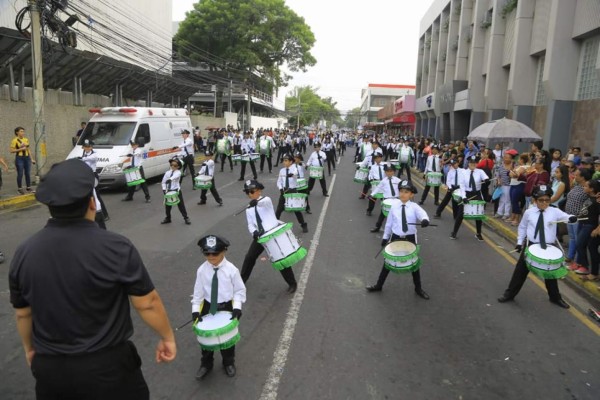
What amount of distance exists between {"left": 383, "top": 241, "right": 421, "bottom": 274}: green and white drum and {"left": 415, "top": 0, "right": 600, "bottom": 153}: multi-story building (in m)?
9.99

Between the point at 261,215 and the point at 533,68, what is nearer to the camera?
the point at 261,215

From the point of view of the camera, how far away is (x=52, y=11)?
14.1 meters

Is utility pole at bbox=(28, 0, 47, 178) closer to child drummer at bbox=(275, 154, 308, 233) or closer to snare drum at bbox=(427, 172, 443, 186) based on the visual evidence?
child drummer at bbox=(275, 154, 308, 233)

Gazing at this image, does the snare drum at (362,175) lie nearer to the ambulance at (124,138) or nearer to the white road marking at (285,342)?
the white road marking at (285,342)

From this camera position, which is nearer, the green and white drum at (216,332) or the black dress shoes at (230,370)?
the green and white drum at (216,332)

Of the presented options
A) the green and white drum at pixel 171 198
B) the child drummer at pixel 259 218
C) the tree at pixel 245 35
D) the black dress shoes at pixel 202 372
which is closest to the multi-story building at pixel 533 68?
the child drummer at pixel 259 218

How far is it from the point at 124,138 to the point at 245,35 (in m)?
29.7

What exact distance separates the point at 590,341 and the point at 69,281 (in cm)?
543

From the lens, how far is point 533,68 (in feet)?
64.6

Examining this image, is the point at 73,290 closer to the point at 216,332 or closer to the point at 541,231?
Result: the point at 216,332

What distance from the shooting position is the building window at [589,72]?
15.0 meters

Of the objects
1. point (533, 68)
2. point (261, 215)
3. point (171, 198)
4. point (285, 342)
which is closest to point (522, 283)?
point (285, 342)

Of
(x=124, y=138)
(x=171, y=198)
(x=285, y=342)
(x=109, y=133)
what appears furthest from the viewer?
(x=109, y=133)

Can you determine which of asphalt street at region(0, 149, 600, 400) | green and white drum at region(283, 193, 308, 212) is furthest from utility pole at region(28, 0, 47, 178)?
green and white drum at region(283, 193, 308, 212)
